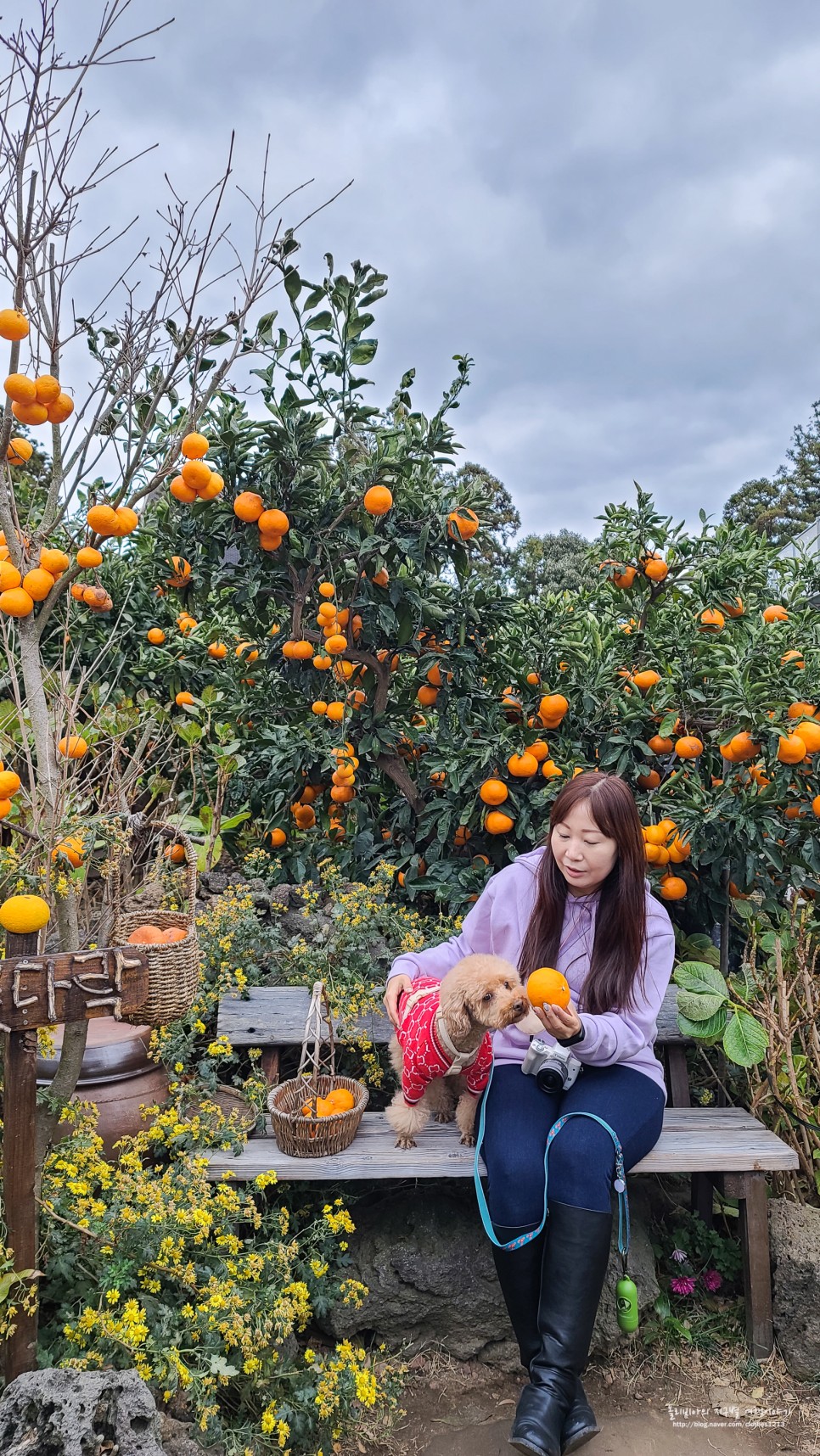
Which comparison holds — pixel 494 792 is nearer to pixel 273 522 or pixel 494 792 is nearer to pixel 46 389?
pixel 273 522

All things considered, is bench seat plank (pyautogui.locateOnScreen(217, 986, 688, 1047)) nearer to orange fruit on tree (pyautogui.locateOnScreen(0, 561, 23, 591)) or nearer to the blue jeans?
the blue jeans

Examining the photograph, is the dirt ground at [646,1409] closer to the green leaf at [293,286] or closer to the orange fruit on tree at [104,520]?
the orange fruit on tree at [104,520]

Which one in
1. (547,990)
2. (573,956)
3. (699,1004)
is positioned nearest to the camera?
(547,990)

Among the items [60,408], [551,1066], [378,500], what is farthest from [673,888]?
[60,408]

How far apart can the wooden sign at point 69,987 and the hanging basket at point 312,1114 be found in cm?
65

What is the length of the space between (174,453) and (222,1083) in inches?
77.1

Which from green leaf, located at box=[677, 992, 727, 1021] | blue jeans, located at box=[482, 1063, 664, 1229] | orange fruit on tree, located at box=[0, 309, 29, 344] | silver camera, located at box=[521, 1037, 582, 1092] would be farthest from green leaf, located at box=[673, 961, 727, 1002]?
orange fruit on tree, located at box=[0, 309, 29, 344]

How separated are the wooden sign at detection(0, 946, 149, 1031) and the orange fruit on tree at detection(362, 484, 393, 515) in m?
1.48

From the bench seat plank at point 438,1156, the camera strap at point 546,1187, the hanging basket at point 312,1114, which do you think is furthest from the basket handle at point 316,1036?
the camera strap at point 546,1187

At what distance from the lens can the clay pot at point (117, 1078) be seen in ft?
6.93

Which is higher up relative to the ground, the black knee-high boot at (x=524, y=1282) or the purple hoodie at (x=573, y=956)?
the purple hoodie at (x=573, y=956)

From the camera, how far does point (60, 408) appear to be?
1.53m

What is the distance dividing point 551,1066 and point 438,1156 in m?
0.43

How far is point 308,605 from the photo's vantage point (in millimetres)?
2945
